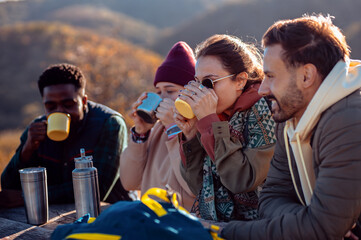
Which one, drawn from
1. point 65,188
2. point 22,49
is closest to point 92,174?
point 65,188

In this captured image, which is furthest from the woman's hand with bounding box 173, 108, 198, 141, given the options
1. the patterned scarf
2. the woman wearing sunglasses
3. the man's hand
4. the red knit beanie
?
the man's hand

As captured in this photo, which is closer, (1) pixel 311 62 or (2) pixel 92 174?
(1) pixel 311 62

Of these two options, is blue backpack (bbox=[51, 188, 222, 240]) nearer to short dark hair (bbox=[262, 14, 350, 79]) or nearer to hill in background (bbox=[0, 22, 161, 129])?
short dark hair (bbox=[262, 14, 350, 79])

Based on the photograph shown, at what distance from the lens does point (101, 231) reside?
142cm

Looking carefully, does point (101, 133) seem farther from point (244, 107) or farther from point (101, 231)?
point (101, 231)

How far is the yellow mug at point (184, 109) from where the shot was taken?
7.75 feet

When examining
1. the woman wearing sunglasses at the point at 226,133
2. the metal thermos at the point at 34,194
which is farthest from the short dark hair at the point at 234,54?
the metal thermos at the point at 34,194

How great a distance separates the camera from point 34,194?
2.34 metres

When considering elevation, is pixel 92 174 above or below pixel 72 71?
below

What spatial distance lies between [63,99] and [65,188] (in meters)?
0.75

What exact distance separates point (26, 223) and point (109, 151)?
0.99 m

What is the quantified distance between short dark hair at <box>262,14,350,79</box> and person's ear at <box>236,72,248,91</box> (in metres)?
0.75

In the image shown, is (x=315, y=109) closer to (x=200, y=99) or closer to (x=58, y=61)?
(x=200, y=99)

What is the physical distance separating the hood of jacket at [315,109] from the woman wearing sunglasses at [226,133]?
0.39 meters
